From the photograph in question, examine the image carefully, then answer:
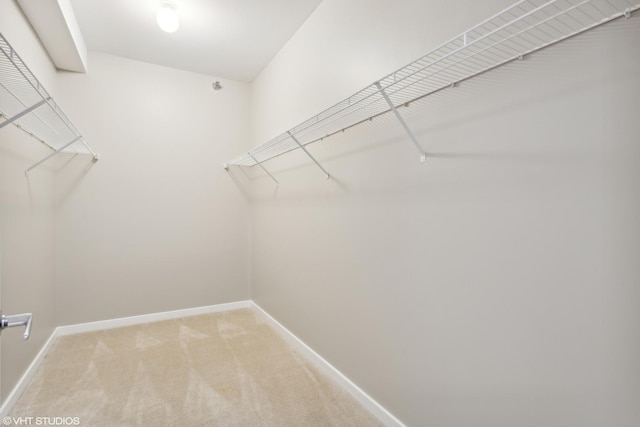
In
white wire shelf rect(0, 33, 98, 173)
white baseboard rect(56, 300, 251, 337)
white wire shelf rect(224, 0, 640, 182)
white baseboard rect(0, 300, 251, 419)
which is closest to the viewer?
white wire shelf rect(224, 0, 640, 182)

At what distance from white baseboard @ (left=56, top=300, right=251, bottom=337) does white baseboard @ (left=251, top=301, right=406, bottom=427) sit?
2.47 feet

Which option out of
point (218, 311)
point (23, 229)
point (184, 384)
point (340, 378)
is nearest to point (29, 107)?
point (23, 229)

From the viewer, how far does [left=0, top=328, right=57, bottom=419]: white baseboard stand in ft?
5.63

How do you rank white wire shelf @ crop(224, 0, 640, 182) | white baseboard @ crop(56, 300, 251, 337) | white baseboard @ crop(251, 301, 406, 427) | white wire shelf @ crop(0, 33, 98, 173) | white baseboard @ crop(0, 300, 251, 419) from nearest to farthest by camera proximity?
white wire shelf @ crop(224, 0, 640, 182) → white wire shelf @ crop(0, 33, 98, 173) → white baseboard @ crop(251, 301, 406, 427) → white baseboard @ crop(0, 300, 251, 419) → white baseboard @ crop(56, 300, 251, 337)

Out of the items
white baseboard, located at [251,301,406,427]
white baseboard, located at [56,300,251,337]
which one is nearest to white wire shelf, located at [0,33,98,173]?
white baseboard, located at [56,300,251,337]

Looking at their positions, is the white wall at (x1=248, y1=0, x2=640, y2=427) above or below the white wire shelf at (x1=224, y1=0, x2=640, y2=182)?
below

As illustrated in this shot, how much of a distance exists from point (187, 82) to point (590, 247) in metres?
3.53

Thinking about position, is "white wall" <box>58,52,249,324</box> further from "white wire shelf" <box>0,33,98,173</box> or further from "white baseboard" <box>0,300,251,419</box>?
"white wire shelf" <box>0,33,98,173</box>

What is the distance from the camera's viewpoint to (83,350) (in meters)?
2.51

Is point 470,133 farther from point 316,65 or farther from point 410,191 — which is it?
point 316,65

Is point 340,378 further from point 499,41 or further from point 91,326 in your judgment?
point 91,326

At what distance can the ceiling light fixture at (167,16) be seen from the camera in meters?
2.17

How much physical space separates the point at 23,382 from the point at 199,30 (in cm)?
271

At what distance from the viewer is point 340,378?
6.65 ft
